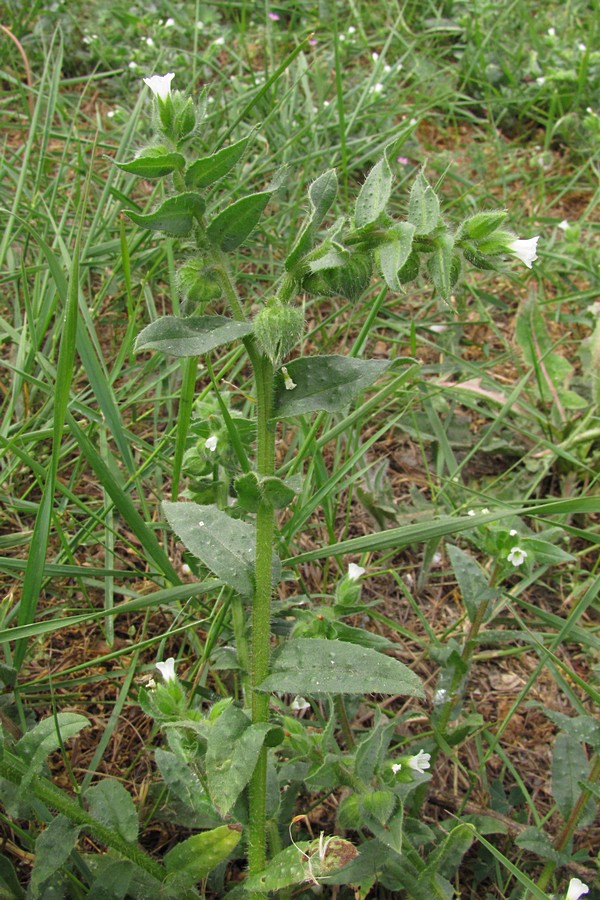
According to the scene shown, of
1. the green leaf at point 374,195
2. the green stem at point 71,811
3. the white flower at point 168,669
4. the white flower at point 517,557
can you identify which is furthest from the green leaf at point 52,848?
the green leaf at point 374,195

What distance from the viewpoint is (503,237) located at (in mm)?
1260

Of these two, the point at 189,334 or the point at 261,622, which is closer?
the point at 189,334

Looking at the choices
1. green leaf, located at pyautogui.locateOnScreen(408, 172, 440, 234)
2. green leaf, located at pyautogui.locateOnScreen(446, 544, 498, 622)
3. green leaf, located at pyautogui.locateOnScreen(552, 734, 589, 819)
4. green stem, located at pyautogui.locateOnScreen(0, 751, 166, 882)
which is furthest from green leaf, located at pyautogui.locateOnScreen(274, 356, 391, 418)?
green leaf, located at pyautogui.locateOnScreen(552, 734, 589, 819)

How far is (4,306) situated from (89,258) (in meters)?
0.32

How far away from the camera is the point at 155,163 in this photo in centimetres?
119

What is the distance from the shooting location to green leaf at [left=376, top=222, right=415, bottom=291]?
3.76 ft

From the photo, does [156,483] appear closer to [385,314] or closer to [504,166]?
[385,314]

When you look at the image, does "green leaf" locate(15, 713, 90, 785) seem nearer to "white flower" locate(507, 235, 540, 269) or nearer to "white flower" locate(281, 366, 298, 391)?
"white flower" locate(281, 366, 298, 391)

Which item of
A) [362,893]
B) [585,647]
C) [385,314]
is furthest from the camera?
[385,314]

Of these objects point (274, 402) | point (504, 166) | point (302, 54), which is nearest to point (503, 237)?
point (274, 402)

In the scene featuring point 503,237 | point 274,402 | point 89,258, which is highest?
point 503,237

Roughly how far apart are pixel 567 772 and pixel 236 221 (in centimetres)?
133

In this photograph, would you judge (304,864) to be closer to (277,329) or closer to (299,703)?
(299,703)

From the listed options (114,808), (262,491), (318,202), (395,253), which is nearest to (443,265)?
(395,253)
